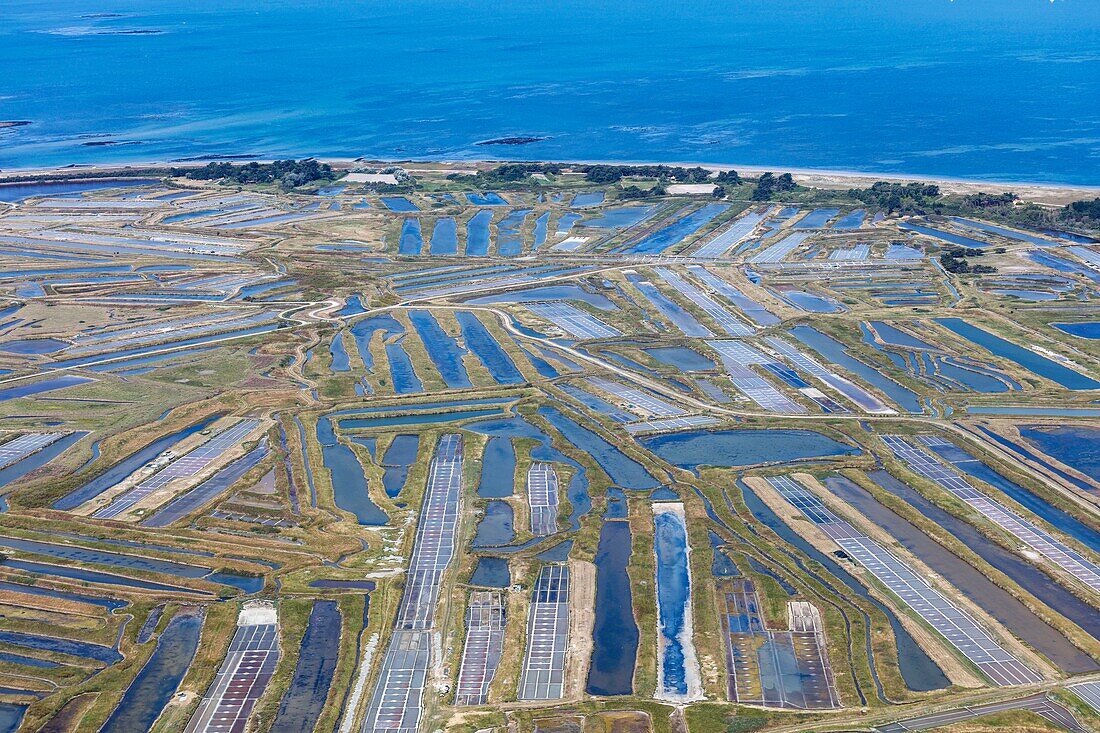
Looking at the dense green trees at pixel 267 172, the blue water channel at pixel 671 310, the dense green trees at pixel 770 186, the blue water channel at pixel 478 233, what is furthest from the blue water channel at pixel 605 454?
the dense green trees at pixel 267 172

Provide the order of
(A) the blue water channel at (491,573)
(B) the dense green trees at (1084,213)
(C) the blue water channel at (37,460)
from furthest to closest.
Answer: (B) the dense green trees at (1084,213) < (C) the blue water channel at (37,460) < (A) the blue water channel at (491,573)

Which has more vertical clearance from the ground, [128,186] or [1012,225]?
[128,186]

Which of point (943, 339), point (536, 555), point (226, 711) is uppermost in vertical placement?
point (943, 339)

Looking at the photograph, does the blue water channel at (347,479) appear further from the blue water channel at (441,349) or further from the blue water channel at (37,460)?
the blue water channel at (37,460)

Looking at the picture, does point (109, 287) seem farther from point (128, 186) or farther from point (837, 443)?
point (837, 443)

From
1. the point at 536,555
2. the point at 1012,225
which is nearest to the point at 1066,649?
the point at 536,555

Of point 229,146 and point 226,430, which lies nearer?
point 226,430
